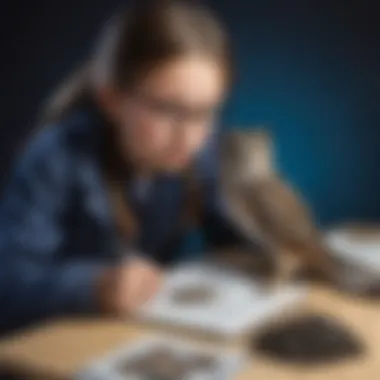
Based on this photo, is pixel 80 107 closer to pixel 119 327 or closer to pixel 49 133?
pixel 49 133

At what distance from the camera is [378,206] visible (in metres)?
1.09

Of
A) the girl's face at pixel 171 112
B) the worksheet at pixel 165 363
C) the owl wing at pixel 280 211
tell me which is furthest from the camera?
the owl wing at pixel 280 211

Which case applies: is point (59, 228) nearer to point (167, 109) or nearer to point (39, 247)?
point (39, 247)

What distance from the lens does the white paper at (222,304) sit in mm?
922

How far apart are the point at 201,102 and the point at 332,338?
0.27m

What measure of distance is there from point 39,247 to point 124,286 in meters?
0.10

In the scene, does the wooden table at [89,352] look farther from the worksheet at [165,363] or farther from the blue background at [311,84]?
the blue background at [311,84]

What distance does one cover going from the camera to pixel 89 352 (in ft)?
2.85

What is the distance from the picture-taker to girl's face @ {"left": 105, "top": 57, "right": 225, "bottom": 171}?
93cm

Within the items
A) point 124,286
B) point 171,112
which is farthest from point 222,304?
point 171,112

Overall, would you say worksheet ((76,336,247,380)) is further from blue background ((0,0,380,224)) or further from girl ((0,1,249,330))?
blue background ((0,0,380,224))

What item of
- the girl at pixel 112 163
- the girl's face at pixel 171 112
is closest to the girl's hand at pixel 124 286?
the girl at pixel 112 163

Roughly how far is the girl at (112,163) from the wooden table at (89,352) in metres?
0.02

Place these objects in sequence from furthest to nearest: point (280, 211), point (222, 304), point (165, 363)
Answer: point (280, 211)
point (222, 304)
point (165, 363)
